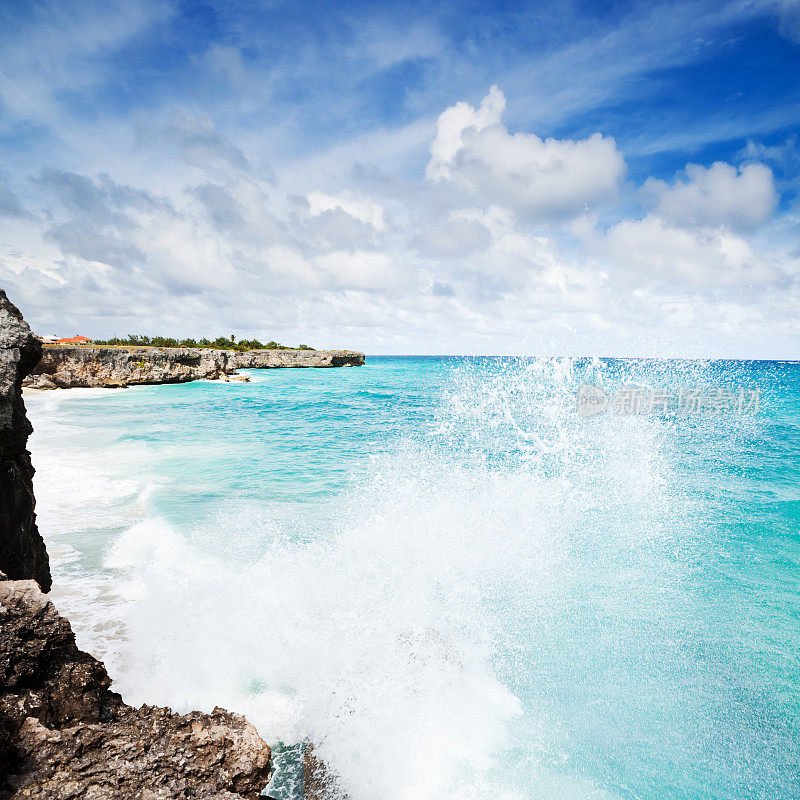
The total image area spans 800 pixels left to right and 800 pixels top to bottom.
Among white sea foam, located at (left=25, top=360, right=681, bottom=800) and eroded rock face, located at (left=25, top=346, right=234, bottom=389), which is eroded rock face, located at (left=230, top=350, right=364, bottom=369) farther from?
white sea foam, located at (left=25, top=360, right=681, bottom=800)

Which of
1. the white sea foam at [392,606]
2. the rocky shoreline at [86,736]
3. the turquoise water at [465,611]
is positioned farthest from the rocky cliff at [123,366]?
the rocky shoreline at [86,736]

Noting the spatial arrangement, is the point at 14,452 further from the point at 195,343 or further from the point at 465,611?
the point at 195,343

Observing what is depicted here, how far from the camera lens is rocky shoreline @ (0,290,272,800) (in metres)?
2.46

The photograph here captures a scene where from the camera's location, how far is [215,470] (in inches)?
595

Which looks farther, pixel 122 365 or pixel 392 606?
pixel 122 365

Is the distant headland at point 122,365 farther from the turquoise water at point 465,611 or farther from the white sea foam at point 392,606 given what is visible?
the white sea foam at point 392,606

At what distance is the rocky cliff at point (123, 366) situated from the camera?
4547 cm

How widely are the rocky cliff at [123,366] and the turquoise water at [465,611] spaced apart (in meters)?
35.2

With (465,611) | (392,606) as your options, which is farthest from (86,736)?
(465,611)

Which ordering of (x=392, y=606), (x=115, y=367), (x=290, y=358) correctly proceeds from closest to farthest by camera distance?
(x=392, y=606) → (x=115, y=367) → (x=290, y=358)

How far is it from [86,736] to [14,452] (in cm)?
392

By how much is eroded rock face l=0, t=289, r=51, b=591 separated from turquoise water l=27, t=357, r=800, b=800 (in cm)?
160

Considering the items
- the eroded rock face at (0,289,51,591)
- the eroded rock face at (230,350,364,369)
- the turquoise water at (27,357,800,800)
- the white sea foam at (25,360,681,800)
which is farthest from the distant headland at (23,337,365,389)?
the eroded rock face at (0,289,51,591)

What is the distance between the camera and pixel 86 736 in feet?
8.77
